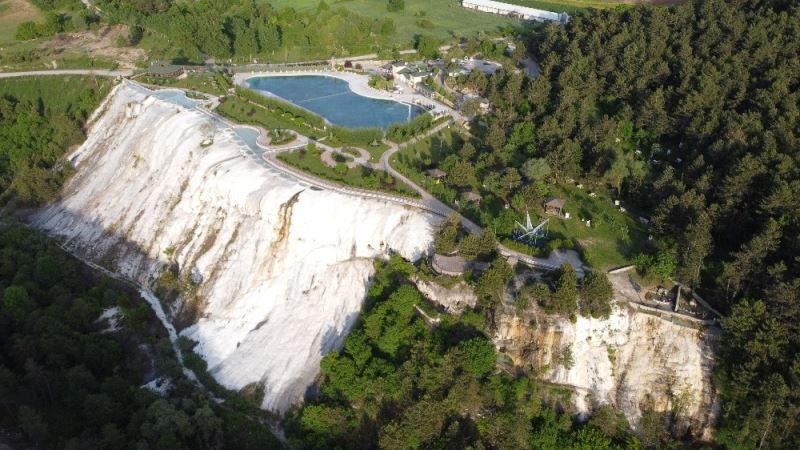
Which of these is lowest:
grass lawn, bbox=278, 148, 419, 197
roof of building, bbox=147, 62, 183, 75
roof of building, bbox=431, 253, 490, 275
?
roof of building, bbox=431, 253, 490, 275

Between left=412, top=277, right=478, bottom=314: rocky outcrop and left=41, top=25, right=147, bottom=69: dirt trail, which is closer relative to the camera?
left=412, top=277, right=478, bottom=314: rocky outcrop

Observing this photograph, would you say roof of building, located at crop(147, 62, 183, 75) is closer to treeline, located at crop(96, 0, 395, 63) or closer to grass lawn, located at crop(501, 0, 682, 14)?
treeline, located at crop(96, 0, 395, 63)

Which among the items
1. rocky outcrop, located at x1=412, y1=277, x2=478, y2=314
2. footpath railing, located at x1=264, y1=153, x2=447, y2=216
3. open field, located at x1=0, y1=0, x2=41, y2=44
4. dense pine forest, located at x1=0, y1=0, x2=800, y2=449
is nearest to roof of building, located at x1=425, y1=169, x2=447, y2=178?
dense pine forest, located at x1=0, y1=0, x2=800, y2=449

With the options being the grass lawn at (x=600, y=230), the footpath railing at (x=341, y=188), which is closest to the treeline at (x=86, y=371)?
the footpath railing at (x=341, y=188)

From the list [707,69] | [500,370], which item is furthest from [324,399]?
[707,69]

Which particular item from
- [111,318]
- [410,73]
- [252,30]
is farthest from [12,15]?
[111,318]

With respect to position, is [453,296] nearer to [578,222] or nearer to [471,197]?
[471,197]

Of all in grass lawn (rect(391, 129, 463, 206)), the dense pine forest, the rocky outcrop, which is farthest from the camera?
grass lawn (rect(391, 129, 463, 206))
